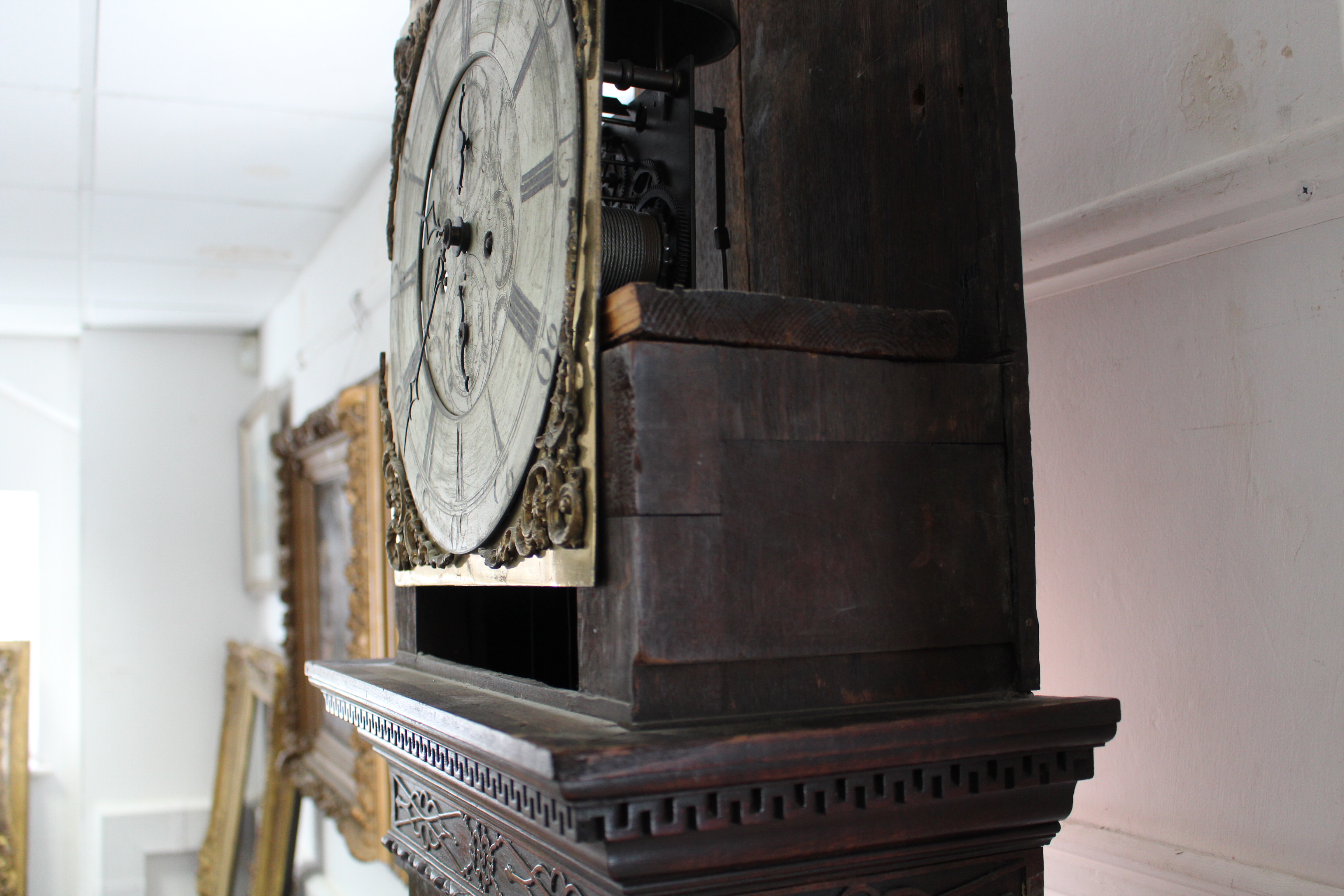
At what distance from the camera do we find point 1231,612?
90cm

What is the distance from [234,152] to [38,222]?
100cm

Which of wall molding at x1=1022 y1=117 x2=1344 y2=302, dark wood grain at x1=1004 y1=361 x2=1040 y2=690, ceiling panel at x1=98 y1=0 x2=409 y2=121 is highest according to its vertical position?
ceiling panel at x1=98 y1=0 x2=409 y2=121

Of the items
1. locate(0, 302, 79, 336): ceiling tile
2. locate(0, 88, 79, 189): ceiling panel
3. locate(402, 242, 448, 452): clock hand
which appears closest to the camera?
locate(402, 242, 448, 452): clock hand

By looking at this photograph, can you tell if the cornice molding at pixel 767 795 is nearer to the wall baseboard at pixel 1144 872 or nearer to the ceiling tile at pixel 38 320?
the wall baseboard at pixel 1144 872

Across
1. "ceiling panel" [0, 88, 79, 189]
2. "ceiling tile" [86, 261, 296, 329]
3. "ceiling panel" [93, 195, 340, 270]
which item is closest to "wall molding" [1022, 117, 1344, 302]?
"ceiling panel" [0, 88, 79, 189]

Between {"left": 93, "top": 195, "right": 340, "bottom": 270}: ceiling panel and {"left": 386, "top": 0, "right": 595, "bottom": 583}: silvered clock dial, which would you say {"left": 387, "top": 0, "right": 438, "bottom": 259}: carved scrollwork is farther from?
{"left": 93, "top": 195, "right": 340, "bottom": 270}: ceiling panel

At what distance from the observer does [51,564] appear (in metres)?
5.57

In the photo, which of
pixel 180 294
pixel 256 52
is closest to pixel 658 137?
pixel 256 52

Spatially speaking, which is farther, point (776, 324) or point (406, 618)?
point (406, 618)

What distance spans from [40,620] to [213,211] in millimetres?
3276

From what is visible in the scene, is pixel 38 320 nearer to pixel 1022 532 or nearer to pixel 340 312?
pixel 340 312

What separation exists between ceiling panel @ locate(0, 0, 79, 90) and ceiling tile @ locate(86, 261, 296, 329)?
167 cm

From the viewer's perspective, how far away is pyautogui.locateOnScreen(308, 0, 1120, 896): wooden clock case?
0.66 metres

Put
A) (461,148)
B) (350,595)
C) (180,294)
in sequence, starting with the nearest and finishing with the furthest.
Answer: (461,148) < (350,595) < (180,294)
